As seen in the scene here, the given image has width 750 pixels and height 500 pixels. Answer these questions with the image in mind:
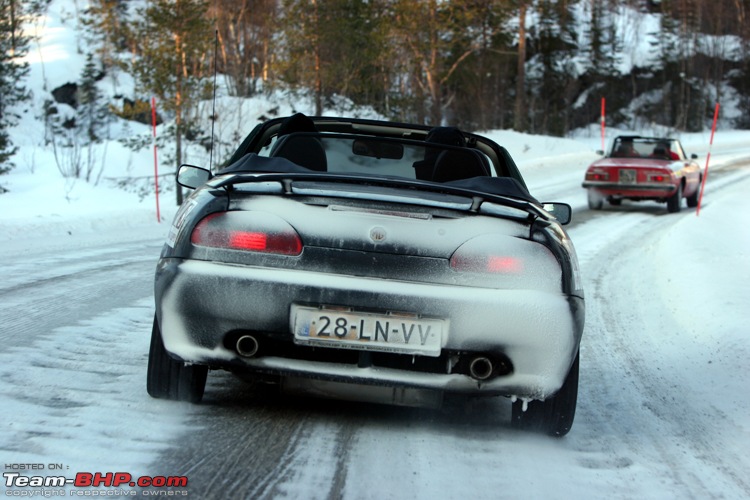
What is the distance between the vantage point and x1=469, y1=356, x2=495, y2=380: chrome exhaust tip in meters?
3.04

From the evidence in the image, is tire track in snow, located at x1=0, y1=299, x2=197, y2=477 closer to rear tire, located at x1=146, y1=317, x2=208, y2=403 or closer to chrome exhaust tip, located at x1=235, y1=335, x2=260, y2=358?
rear tire, located at x1=146, y1=317, x2=208, y2=403

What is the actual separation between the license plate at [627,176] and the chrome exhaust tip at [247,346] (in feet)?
42.1

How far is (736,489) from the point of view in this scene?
2.90 m

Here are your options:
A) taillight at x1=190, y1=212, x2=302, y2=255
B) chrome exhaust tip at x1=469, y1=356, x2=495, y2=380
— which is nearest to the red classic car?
chrome exhaust tip at x1=469, y1=356, x2=495, y2=380

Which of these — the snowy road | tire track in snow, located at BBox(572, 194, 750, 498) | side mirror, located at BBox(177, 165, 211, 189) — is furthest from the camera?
side mirror, located at BBox(177, 165, 211, 189)

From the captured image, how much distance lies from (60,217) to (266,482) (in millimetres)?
10050

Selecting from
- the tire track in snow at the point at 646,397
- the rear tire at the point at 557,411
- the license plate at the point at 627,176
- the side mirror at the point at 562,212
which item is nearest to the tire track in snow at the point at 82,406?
the rear tire at the point at 557,411

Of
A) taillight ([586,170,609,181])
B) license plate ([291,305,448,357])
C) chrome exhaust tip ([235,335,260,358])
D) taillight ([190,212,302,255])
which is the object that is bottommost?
taillight ([586,170,609,181])

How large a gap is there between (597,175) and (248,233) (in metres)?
13.0

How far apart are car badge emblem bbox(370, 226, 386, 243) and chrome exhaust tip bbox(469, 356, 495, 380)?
55cm

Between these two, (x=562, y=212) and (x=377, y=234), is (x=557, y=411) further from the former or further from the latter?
(x=562, y=212)

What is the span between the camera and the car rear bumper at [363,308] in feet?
9.76

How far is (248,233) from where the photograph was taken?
3055mm

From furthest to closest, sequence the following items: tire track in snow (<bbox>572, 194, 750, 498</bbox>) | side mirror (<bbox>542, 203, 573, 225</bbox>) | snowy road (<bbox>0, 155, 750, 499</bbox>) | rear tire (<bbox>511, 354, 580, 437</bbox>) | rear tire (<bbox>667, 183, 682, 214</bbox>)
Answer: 1. rear tire (<bbox>667, 183, 682, 214</bbox>)
2. side mirror (<bbox>542, 203, 573, 225</bbox>)
3. rear tire (<bbox>511, 354, 580, 437</bbox>)
4. tire track in snow (<bbox>572, 194, 750, 498</bbox>)
5. snowy road (<bbox>0, 155, 750, 499</bbox>)
